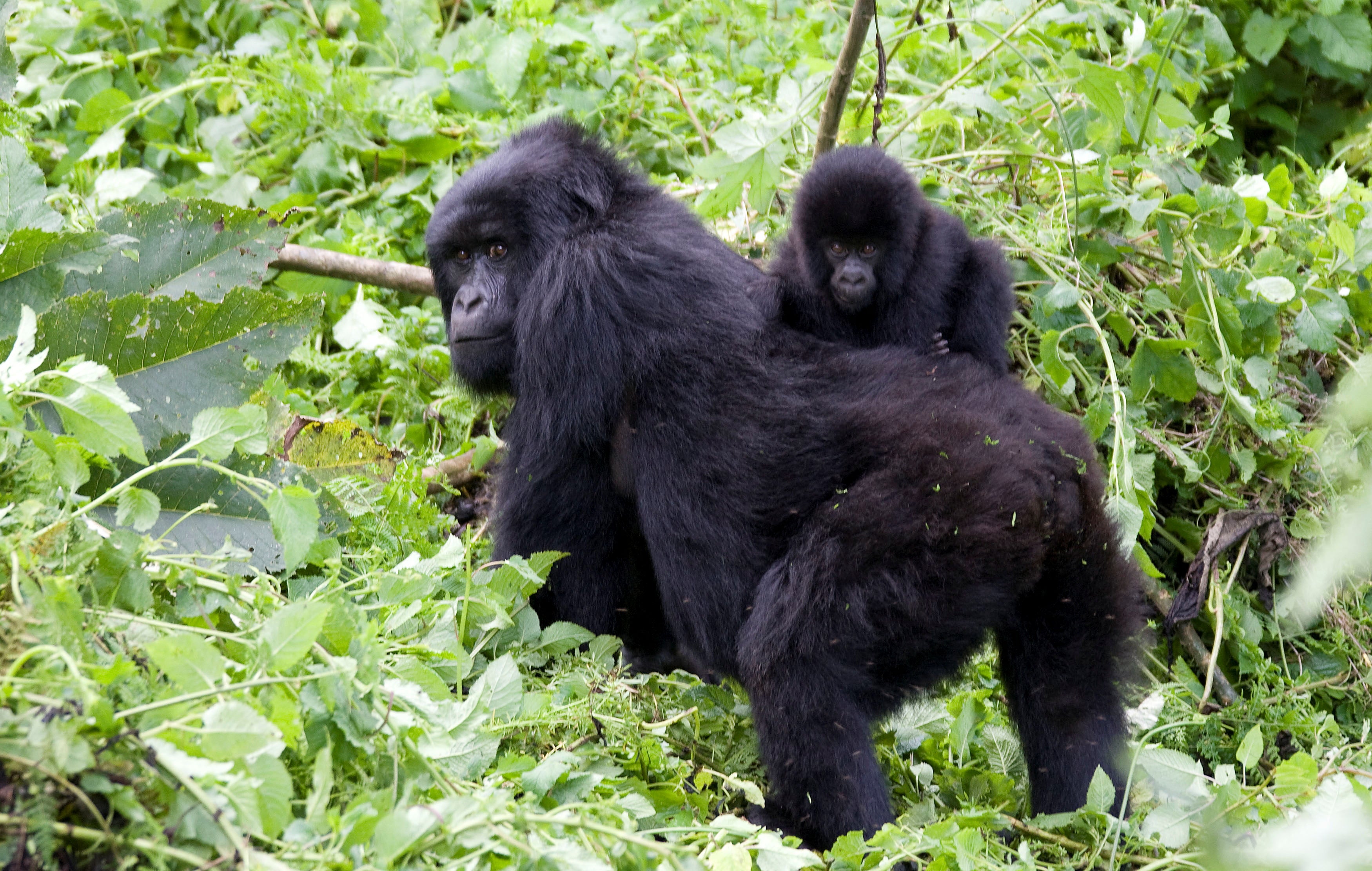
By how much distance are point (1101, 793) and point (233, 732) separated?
1788 mm

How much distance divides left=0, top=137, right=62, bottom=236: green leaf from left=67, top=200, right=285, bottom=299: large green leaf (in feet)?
0.57

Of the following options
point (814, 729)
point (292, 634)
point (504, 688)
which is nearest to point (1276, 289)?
point (814, 729)

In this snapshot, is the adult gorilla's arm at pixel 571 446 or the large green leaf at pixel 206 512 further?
the adult gorilla's arm at pixel 571 446

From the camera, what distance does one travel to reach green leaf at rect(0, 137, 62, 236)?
2543mm

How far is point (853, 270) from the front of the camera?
3.29 m

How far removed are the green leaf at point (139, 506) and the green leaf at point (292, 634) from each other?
0.47 meters

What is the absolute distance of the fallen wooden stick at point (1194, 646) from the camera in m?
3.50

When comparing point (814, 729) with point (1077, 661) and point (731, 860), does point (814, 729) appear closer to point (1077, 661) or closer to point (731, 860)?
point (731, 860)

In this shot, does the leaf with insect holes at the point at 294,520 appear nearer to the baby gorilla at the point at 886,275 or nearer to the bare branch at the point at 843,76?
the baby gorilla at the point at 886,275

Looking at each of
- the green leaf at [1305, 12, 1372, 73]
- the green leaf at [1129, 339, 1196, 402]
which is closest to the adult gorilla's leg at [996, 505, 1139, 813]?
the green leaf at [1129, 339, 1196, 402]

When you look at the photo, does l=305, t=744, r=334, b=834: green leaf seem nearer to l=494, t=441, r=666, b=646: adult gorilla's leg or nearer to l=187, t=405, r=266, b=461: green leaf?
l=187, t=405, r=266, b=461: green leaf

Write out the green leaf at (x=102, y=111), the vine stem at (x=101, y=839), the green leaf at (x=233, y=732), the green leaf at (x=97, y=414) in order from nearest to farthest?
1. the vine stem at (x=101, y=839)
2. the green leaf at (x=233, y=732)
3. the green leaf at (x=97, y=414)
4. the green leaf at (x=102, y=111)

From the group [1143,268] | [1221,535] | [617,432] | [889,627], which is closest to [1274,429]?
[1221,535]

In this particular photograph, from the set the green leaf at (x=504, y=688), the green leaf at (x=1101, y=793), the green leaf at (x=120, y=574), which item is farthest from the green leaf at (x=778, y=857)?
the green leaf at (x=120, y=574)
